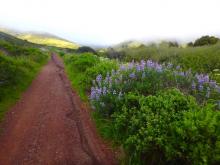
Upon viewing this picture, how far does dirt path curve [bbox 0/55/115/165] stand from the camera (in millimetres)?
6926

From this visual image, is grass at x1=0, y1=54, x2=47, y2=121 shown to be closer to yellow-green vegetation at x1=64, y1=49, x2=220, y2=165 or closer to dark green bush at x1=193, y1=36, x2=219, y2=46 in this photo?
yellow-green vegetation at x1=64, y1=49, x2=220, y2=165

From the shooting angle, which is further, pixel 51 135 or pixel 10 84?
pixel 10 84

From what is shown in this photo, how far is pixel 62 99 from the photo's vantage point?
12.3 metres

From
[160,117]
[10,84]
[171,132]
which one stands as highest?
[160,117]

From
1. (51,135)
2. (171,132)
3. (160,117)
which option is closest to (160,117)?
(160,117)

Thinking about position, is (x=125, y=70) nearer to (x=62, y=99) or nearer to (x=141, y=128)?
(x=62, y=99)

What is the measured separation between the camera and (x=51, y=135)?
8.15m

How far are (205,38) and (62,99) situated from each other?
32.3 metres

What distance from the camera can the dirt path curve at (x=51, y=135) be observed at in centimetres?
693

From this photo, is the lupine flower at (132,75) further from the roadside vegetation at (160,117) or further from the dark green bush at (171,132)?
the dark green bush at (171,132)

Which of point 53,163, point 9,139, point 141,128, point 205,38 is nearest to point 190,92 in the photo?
point 141,128

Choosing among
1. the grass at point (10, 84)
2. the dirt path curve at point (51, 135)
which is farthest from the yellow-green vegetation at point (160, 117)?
the grass at point (10, 84)

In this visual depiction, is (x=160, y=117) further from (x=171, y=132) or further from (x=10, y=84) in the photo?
(x=10, y=84)

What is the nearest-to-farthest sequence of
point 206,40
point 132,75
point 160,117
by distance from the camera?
point 160,117 → point 132,75 → point 206,40
